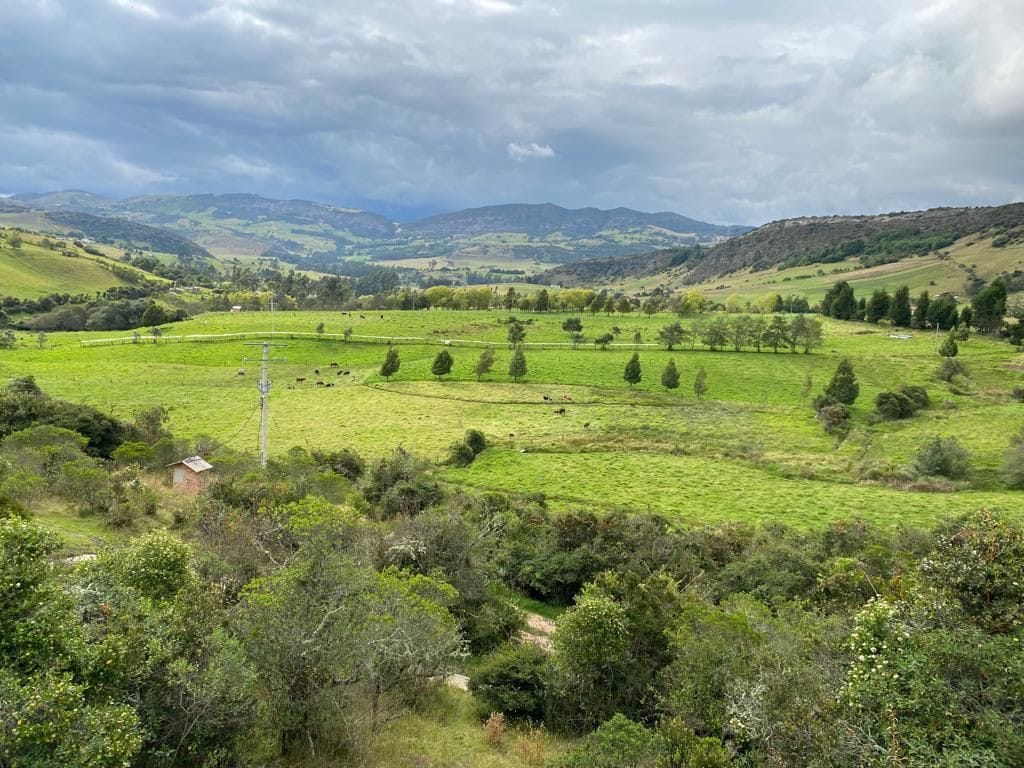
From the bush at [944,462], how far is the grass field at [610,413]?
5.76 feet

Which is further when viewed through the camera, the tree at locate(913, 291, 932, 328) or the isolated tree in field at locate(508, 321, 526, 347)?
the tree at locate(913, 291, 932, 328)

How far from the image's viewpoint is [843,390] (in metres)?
69.1

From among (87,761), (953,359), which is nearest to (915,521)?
(87,761)

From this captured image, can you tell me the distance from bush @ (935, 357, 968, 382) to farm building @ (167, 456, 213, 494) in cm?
8430

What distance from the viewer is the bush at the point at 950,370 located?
77.9m

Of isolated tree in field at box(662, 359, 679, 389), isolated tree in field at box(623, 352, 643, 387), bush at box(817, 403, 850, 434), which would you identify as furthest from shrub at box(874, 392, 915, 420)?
isolated tree in field at box(623, 352, 643, 387)

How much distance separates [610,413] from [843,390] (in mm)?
26429

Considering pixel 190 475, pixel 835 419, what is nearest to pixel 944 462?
pixel 835 419

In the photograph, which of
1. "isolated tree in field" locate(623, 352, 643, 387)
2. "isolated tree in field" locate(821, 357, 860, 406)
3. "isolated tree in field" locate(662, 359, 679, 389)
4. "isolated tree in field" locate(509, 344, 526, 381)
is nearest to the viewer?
"isolated tree in field" locate(821, 357, 860, 406)

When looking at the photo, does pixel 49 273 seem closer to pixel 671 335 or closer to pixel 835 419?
pixel 671 335

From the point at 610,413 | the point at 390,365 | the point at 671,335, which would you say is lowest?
the point at 610,413

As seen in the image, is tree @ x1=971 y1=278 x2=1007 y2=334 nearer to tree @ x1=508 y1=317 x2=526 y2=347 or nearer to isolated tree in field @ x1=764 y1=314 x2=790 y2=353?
isolated tree in field @ x1=764 y1=314 x2=790 y2=353

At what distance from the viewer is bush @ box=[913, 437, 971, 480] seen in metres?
49.7

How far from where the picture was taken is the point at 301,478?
35500mm
